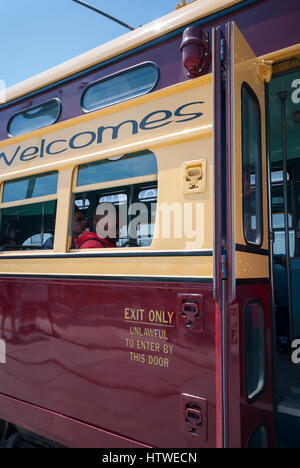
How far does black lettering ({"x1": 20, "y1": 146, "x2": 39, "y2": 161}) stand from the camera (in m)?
2.84

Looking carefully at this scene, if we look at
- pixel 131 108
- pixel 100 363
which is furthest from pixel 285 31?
pixel 100 363

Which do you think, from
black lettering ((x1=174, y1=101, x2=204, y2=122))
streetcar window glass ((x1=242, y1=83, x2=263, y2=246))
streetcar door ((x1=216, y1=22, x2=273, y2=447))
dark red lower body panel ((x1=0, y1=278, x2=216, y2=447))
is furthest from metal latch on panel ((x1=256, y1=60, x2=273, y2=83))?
dark red lower body panel ((x1=0, y1=278, x2=216, y2=447))

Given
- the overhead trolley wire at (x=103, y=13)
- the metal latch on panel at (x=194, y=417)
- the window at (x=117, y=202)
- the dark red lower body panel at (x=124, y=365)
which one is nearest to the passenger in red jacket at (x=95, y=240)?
the window at (x=117, y=202)

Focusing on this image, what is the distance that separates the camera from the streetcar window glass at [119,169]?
7.29ft

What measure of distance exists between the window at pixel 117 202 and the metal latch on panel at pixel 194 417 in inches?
36.0

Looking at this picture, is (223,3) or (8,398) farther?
(8,398)

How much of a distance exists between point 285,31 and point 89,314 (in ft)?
6.65

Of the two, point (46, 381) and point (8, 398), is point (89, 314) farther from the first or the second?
point (8, 398)

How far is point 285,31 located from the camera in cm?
192

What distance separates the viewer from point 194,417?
5.93ft

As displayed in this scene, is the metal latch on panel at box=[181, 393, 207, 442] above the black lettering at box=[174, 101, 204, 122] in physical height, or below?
below

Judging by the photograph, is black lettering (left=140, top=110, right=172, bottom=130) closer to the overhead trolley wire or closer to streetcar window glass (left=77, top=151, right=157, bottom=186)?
streetcar window glass (left=77, top=151, right=157, bottom=186)

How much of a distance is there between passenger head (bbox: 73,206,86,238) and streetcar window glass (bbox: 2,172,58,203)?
0.24 meters

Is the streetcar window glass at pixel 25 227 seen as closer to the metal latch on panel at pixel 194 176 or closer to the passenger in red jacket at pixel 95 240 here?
the passenger in red jacket at pixel 95 240
